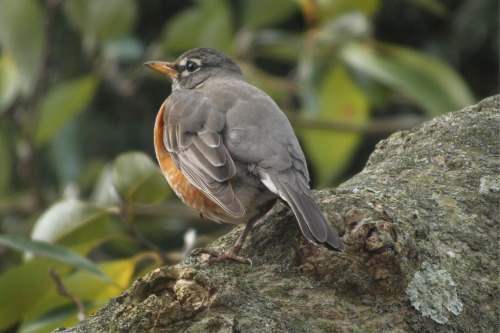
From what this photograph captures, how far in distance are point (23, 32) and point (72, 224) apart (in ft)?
5.52

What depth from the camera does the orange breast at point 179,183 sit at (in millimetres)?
3215

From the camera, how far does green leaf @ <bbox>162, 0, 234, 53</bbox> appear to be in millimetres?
5172

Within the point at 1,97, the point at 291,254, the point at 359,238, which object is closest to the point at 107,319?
the point at 291,254

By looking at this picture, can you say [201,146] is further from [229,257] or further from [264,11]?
[264,11]

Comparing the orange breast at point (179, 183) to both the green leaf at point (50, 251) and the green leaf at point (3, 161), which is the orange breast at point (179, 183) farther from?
the green leaf at point (3, 161)

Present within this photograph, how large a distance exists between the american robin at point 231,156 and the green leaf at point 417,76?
1.60 meters

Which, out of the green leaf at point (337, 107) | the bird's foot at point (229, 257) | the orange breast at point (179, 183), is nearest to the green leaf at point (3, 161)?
the green leaf at point (337, 107)

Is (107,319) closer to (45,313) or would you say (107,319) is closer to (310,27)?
(45,313)

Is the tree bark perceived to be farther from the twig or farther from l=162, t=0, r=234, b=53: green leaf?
l=162, t=0, r=234, b=53: green leaf

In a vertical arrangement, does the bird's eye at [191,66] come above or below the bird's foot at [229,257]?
above

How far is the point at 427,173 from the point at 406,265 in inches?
23.7

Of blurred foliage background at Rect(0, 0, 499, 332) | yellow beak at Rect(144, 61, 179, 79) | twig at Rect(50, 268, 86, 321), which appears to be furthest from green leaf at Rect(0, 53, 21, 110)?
twig at Rect(50, 268, 86, 321)

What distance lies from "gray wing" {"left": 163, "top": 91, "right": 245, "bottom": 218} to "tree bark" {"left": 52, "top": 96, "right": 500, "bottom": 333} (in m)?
0.35

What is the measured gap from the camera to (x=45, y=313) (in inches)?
132
